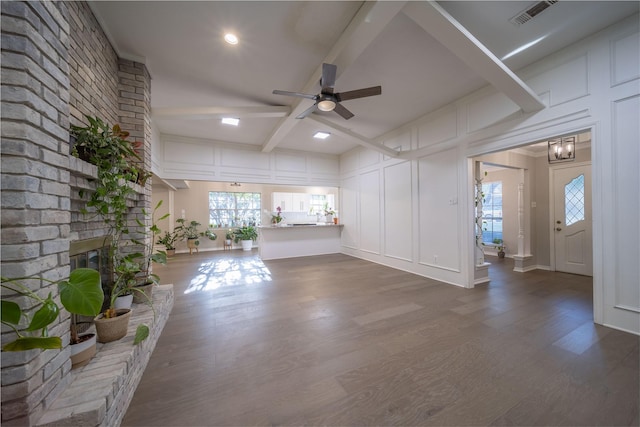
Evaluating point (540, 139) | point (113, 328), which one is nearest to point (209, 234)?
point (113, 328)

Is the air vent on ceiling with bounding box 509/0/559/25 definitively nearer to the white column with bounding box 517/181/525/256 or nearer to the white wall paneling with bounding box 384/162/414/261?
the white wall paneling with bounding box 384/162/414/261

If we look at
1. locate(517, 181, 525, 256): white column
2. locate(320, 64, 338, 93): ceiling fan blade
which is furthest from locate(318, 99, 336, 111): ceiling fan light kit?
locate(517, 181, 525, 256): white column

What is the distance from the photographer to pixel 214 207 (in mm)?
8719

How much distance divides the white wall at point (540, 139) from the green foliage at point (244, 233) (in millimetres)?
5143

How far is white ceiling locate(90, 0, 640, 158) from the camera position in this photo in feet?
6.78

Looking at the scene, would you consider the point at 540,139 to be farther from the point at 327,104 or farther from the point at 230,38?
the point at 230,38

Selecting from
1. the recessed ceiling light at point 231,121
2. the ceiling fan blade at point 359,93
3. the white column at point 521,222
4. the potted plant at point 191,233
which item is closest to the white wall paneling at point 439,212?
the ceiling fan blade at point 359,93

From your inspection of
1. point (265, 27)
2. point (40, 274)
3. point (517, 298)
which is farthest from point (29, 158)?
point (517, 298)

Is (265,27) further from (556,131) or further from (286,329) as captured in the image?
(556,131)

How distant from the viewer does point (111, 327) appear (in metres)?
1.69

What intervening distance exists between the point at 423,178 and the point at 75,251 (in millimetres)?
4807

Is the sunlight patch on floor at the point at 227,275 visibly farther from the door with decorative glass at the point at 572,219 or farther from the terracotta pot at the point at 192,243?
the door with decorative glass at the point at 572,219

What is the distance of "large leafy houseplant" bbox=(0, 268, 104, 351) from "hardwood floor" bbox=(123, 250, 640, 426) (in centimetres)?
82

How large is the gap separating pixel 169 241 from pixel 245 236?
2.41 m
